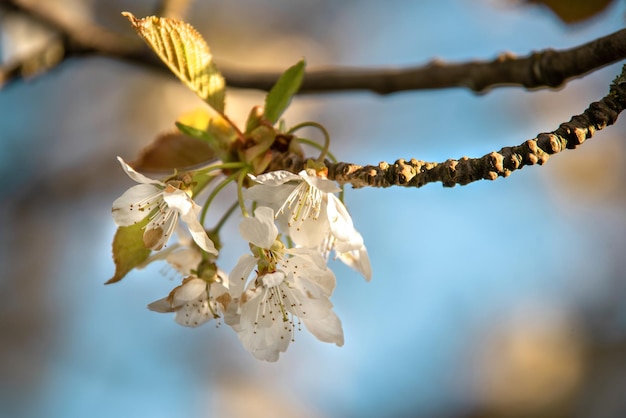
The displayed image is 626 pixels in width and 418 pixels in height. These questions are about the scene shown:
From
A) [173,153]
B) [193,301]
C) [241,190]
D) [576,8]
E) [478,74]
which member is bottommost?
[193,301]

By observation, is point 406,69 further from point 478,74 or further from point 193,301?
point 193,301

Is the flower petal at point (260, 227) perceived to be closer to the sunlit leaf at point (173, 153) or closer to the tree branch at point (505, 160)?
the tree branch at point (505, 160)

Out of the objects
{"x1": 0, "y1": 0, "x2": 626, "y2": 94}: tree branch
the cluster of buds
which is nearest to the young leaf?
the cluster of buds

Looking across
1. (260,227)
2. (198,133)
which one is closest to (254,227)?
(260,227)

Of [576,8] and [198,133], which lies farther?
[576,8]

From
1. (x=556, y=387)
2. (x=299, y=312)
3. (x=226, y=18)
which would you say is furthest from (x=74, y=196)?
(x=299, y=312)

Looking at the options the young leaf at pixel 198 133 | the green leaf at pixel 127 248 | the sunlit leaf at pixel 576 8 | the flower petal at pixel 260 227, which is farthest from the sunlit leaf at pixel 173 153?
the sunlit leaf at pixel 576 8

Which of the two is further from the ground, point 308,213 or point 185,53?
point 185,53
